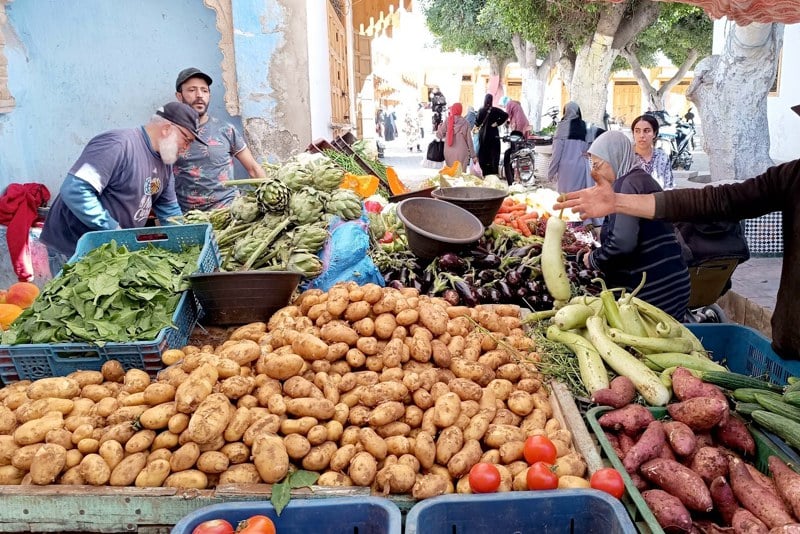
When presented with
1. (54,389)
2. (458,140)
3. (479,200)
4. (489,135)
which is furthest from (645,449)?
(489,135)

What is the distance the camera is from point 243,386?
88.0 inches

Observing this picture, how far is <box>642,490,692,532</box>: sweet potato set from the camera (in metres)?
1.86

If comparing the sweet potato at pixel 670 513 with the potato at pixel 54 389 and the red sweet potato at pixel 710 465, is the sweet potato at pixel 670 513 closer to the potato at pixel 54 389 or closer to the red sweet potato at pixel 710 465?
the red sweet potato at pixel 710 465

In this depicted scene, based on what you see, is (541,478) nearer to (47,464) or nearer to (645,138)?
(47,464)

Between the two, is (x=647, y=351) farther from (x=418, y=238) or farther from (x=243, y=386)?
(x=243, y=386)

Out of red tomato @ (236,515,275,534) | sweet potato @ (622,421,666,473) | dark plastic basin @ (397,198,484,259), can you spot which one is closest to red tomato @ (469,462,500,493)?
Result: sweet potato @ (622,421,666,473)

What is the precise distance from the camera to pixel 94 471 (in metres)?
1.96

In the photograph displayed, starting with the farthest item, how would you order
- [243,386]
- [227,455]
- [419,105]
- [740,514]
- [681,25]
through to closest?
[419,105], [681,25], [243,386], [227,455], [740,514]

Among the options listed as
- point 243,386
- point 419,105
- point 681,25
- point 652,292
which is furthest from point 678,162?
point 243,386

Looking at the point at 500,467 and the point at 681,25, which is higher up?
the point at 681,25

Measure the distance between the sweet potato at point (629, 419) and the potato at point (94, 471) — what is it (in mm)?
1881

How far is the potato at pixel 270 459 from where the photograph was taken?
1.95m

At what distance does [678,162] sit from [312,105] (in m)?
17.0

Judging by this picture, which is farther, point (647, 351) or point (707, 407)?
point (647, 351)
